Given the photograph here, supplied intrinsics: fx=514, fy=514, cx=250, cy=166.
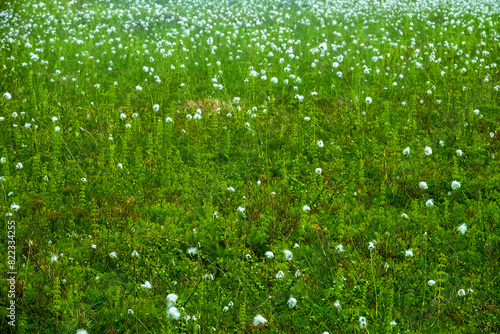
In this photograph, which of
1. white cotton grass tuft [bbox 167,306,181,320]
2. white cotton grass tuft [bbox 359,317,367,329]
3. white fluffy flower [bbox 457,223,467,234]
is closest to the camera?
white cotton grass tuft [bbox 167,306,181,320]

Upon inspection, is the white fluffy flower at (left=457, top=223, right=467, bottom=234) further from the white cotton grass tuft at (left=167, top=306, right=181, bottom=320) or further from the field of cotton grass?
the white cotton grass tuft at (left=167, top=306, right=181, bottom=320)

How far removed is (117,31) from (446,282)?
39.3 ft

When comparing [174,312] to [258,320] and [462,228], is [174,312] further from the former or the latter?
[462,228]

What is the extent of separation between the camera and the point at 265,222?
5.46 m

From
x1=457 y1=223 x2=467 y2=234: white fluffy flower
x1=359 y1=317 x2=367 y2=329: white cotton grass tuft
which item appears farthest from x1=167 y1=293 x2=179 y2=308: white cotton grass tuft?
x1=457 y1=223 x2=467 y2=234: white fluffy flower

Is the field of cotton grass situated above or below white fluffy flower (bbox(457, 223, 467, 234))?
below

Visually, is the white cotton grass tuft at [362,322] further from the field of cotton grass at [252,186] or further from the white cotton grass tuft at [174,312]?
the white cotton grass tuft at [174,312]

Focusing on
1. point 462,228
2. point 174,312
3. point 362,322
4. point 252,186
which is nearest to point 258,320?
point 174,312

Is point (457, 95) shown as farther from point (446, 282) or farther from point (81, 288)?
point (81, 288)

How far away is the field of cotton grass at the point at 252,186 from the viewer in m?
4.32

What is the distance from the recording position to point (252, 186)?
6.41 meters

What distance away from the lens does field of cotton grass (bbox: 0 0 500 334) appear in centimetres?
432

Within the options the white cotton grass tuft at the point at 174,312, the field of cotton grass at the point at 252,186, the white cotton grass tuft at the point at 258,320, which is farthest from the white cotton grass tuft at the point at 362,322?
the white cotton grass tuft at the point at 174,312

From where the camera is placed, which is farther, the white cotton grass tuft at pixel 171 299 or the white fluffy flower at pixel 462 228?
the white fluffy flower at pixel 462 228
